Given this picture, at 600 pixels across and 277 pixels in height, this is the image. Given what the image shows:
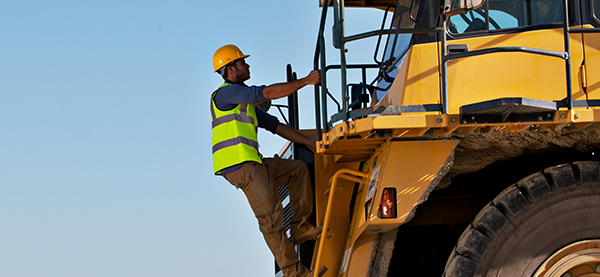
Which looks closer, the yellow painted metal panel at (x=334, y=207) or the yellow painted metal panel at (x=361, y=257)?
the yellow painted metal panel at (x=361, y=257)

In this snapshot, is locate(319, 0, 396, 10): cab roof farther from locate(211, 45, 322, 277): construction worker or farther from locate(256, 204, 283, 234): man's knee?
locate(256, 204, 283, 234): man's knee

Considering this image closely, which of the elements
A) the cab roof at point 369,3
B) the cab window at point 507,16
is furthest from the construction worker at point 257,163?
the cab roof at point 369,3

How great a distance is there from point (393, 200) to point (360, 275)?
0.73 m

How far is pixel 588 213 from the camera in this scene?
3.97 meters

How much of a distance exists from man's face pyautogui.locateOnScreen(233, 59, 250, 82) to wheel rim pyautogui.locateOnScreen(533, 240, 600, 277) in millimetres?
2682

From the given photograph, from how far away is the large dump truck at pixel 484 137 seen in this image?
12.1ft

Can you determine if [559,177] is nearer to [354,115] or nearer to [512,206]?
[512,206]

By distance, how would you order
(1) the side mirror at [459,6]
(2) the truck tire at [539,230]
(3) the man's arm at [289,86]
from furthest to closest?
(3) the man's arm at [289,86]
(2) the truck tire at [539,230]
(1) the side mirror at [459,6]

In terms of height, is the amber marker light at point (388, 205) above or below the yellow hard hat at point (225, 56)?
below

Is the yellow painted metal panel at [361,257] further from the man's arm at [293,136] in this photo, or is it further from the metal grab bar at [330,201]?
the man's arm at [293,136]

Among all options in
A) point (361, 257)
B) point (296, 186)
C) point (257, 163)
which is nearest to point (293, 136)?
point (296, 186)

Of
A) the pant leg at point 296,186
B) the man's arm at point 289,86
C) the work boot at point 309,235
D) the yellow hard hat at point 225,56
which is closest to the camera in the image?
the man's arm at point 289,86

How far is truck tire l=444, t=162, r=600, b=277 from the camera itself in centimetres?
393

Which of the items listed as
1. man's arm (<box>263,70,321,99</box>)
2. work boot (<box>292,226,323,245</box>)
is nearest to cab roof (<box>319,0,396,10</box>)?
man's arm (<box>263,70,321,99</box>)
